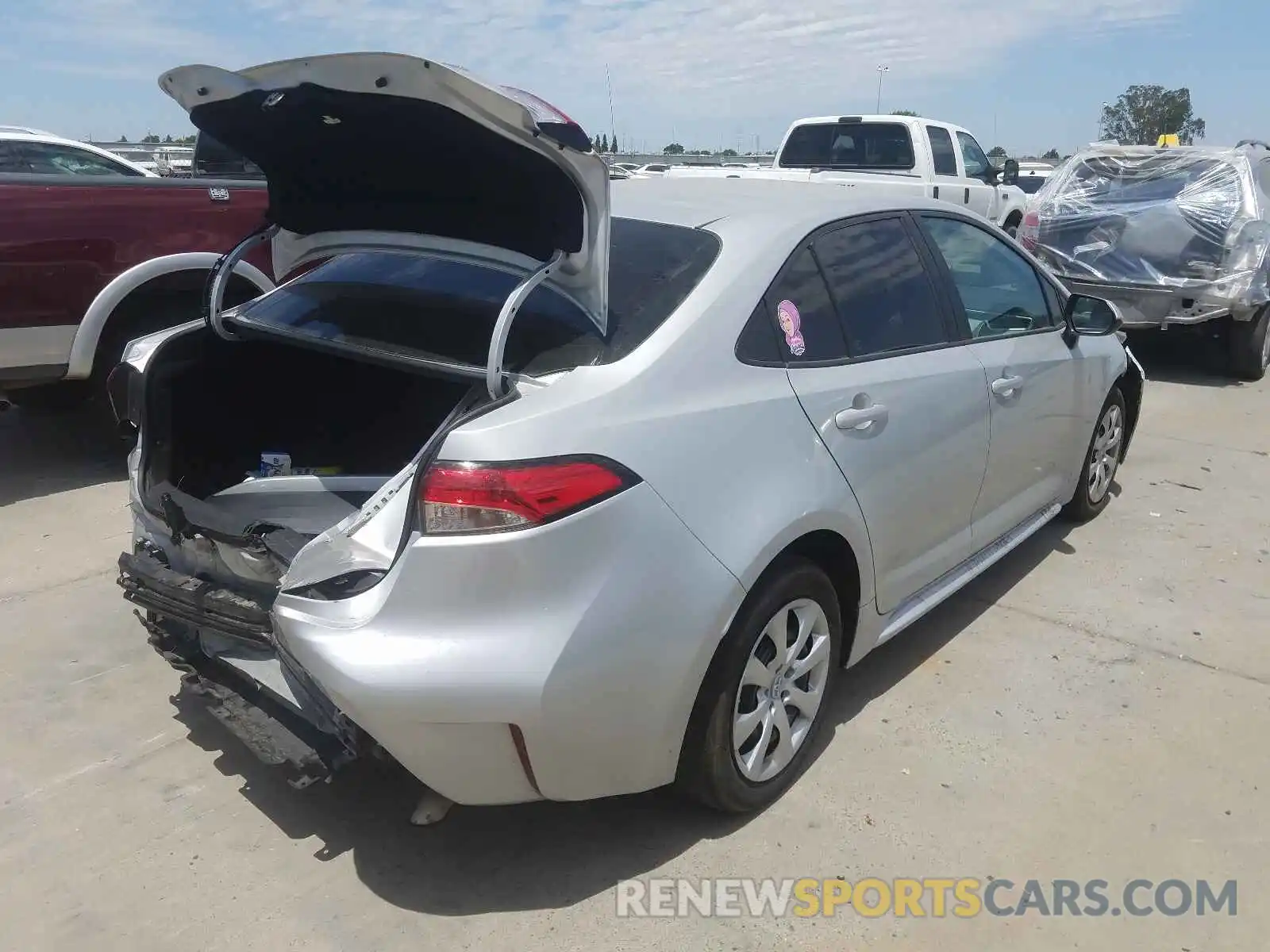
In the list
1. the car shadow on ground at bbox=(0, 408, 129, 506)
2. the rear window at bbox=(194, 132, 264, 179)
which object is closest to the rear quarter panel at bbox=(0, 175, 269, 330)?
the car shadow on ground at bbox=(0, 408, 129, 506)

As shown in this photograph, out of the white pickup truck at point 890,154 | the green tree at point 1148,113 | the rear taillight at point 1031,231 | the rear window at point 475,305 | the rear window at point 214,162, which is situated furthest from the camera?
the green tree at point 1148,113

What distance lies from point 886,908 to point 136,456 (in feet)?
8.36

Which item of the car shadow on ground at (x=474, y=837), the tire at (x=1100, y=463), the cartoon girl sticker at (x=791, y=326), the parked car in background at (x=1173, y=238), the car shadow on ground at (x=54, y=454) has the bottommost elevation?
the car shadow on ground at (x=54, y=454)

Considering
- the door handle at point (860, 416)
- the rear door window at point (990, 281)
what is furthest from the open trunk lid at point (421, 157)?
the rear door window at point (990, 281)

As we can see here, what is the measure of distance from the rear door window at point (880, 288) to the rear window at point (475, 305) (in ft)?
1.65

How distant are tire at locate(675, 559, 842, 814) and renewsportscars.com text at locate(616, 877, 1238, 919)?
0.25 metres

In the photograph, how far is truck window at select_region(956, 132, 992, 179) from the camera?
42.4 ft

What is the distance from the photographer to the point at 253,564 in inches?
109

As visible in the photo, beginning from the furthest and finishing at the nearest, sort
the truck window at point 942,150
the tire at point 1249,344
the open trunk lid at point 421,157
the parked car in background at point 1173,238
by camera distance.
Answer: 1. the truck window at point 942,150
2. the tire at point 1249,344
3. the parked car in background at point 1173,238
4. the open trunk lid at point 421,157

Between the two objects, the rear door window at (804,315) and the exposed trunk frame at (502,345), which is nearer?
the exposed trunk frame at (502,345)

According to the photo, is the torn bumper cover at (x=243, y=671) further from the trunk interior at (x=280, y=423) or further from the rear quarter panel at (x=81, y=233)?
the rear quarter panel at (x=81, y=233)

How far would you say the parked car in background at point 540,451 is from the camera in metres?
2.29

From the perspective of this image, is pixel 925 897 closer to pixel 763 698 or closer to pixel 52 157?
pixel 763 698

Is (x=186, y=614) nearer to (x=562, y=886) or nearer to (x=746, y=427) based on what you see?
(x=562, y=886)
